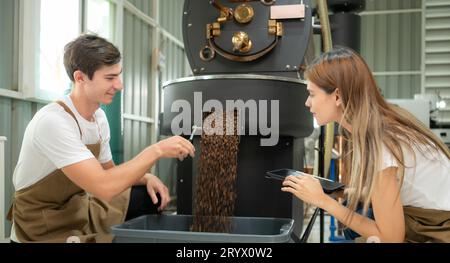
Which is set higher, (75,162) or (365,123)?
(365,123)

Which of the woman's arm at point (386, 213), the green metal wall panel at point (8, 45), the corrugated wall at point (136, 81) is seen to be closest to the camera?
the woman's arm at point (386, 213)

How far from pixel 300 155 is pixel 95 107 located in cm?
A: 86

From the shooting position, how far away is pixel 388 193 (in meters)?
1.06

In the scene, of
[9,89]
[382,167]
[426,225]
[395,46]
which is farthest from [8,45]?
[395,46]

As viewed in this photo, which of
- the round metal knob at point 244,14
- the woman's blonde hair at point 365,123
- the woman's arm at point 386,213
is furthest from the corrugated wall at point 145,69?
the woman's arm at point 386,213

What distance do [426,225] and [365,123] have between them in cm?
33

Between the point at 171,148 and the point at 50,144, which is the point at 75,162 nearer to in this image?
the point at 50,144

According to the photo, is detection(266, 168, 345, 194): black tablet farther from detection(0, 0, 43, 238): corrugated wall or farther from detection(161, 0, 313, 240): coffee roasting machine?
detection(0, 0, 43, 238): corrugated wall

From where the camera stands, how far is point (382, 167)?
1053 millimetres

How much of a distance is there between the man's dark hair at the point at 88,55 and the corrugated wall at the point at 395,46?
5.44 meters

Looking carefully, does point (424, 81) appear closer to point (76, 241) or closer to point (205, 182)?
point (205, 182)

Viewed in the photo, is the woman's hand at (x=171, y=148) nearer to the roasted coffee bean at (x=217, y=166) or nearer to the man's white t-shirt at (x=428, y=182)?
the roasted coffee bean at (x=217, y=166)

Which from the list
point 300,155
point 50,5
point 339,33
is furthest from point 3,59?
point 339,33

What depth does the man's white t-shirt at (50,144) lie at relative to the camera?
1.16 metres
